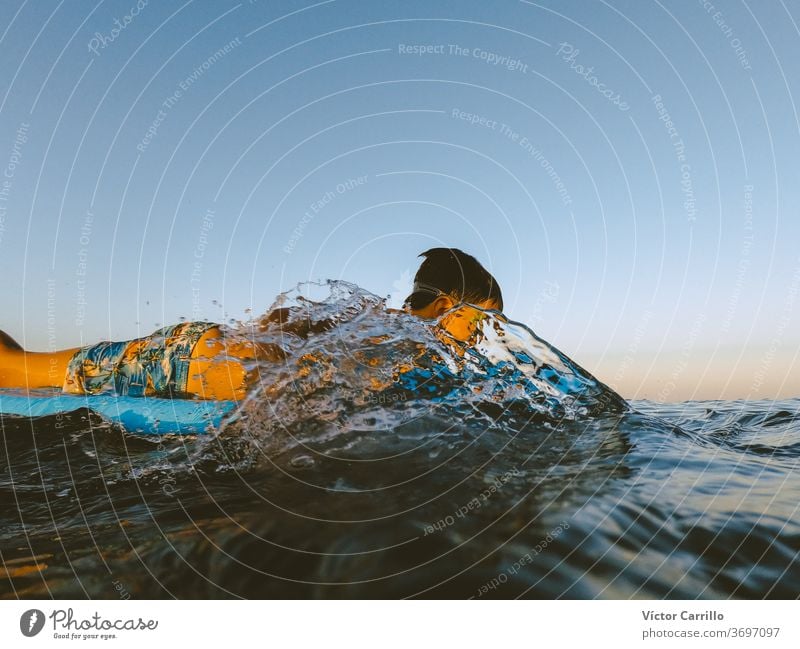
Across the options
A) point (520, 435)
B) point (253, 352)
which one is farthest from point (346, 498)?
point (253, 352)

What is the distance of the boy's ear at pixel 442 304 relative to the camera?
4.21 metres

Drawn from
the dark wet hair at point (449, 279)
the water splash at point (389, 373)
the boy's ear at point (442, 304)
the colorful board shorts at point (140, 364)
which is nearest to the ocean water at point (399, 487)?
the water splash at point (389, 373)

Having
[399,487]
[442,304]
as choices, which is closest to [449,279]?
[442,304]

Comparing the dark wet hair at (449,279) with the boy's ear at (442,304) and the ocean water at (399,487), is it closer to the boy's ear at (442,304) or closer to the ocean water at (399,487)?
the boy's ear at (442,304)

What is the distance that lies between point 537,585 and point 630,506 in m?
0.69

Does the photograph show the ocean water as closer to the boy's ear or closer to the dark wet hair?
the boy's ear

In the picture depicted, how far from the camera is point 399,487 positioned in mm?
2176

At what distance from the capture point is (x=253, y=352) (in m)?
3.39

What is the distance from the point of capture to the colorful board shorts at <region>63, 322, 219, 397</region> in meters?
3.42

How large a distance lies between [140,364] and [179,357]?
1.22 ft

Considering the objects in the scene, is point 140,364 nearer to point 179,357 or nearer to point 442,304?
point 179,357

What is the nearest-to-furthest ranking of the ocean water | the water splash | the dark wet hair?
the ocean water, the water splash, the dark wet hair

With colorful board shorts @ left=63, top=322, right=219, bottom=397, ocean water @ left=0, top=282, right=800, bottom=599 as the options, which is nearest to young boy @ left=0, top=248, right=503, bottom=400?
colorful board shorts @ left=63, top=322, right=219, bottom=397

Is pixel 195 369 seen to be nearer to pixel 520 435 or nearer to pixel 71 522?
pixel 71 522
